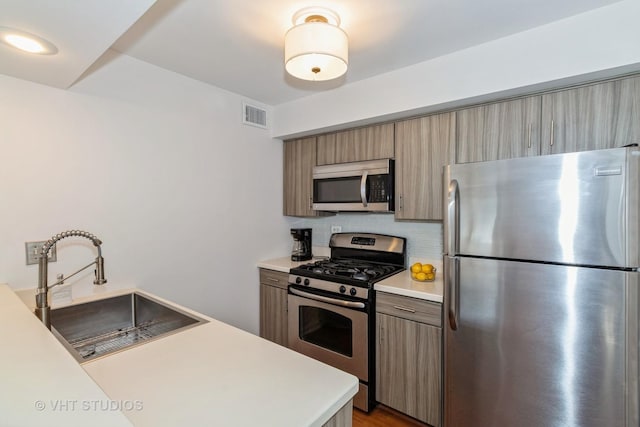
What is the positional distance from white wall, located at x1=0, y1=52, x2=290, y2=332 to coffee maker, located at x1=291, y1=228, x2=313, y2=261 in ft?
0.80

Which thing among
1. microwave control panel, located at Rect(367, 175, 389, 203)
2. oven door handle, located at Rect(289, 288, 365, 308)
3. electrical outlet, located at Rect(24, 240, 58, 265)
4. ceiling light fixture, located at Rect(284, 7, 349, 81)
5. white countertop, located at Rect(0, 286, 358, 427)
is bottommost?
oven door handle, located at Rect(289, 288, 365, 308)

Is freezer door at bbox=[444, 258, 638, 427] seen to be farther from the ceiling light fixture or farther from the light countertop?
the light countertop

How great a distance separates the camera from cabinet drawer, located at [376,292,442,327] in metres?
1.87

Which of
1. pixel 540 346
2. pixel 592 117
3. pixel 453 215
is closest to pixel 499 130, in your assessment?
pixel 592 117

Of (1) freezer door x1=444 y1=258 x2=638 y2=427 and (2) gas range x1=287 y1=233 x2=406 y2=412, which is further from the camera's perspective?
(2) gas range x1=287 y1=233 x2=406 y2=412

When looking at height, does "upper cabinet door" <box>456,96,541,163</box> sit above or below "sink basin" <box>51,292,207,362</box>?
above

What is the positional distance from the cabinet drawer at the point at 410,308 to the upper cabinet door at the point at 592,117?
113cm

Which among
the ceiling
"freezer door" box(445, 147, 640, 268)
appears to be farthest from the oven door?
the ceiling

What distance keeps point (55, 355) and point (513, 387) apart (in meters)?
1.86

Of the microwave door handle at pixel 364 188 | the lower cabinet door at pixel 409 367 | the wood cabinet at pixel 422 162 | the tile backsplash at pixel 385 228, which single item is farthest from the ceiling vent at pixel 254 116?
the lower cabinet door at pixel 409 367

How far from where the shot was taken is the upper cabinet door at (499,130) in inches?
71.7

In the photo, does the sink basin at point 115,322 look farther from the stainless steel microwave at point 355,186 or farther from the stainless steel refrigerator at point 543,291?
the stainless steel microwave at point 355,186

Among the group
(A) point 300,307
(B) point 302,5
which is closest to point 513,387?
(A) point 300,307

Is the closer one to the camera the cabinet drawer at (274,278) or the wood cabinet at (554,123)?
the wood cabinet at (554,123)
